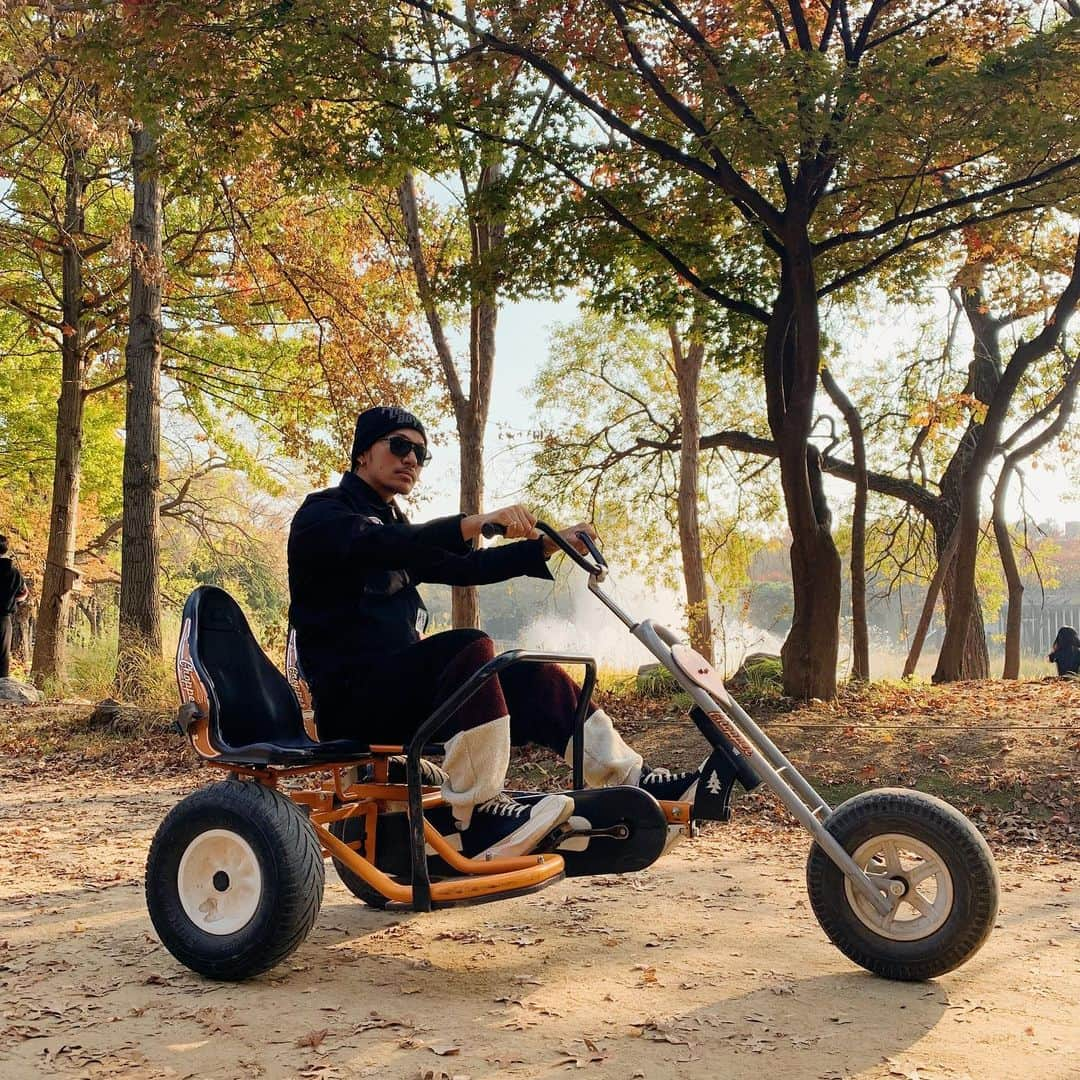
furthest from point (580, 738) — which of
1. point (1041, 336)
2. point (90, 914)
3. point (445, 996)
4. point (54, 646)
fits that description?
point (54, 646)

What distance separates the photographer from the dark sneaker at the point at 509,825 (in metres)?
3.51

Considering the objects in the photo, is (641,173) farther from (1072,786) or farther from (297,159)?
(1072,786)

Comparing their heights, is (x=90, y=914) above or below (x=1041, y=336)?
below

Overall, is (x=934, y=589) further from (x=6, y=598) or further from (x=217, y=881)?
(x=217, y=881)

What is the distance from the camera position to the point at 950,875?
3.36m

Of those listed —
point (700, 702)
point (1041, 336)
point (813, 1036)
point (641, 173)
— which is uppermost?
point (641, 173)

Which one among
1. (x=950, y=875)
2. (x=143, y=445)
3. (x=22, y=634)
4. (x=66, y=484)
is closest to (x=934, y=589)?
(x=143, y=445)

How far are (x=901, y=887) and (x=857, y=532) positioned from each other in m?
10.6

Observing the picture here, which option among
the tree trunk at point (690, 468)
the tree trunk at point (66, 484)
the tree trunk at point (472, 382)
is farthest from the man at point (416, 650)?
the tree trunk at point (66, 484)

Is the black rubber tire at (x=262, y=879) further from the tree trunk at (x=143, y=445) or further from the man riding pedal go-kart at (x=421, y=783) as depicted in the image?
the tree trunk at (x=143, y=445)

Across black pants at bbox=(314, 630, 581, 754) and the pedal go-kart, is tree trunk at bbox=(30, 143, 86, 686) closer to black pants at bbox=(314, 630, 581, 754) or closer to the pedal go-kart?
the pedal go-kart

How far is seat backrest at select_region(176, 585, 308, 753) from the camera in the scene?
3863mm

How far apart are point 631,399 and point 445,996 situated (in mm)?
18024

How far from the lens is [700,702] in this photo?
3.52 meters
